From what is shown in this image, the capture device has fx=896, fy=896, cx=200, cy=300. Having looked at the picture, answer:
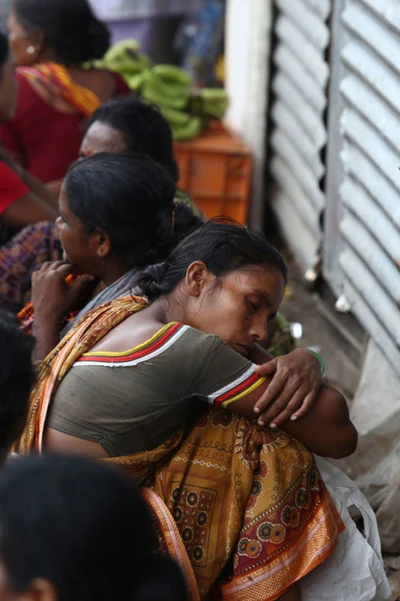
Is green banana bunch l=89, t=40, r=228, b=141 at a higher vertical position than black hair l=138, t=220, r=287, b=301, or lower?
lower

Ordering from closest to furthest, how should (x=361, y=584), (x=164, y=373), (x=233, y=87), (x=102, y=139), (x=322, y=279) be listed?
(x=164, y=373)
(x=361, y=584)
(x=102, y=139)
(x=322, y=279)
(x=233, y=87)

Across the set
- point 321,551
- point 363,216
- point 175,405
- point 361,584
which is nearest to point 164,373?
point 175,405

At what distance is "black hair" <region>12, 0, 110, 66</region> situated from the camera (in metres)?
4.75

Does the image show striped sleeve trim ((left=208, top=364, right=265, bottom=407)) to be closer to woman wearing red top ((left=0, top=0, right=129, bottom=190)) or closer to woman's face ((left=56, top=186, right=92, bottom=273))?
woman's face ((left=56, top=186, right=92, bottom=273))

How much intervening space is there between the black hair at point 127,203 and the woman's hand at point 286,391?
765 mm

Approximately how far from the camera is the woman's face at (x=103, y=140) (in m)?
3.43

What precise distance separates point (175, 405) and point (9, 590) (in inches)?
40.2

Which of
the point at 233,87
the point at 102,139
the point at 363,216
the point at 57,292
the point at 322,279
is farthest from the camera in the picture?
the point at 233,87

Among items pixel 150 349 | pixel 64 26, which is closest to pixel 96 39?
pixel 64 26

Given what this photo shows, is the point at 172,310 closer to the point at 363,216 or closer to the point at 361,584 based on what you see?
the point at 361,584

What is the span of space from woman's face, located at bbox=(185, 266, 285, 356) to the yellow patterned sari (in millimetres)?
204

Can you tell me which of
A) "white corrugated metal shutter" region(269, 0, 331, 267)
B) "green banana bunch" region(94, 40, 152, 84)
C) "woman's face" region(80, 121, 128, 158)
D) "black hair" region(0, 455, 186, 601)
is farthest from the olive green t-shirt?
"green banana bunch" region(94, 40, 152, 84)

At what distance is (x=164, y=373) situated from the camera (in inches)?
85.0

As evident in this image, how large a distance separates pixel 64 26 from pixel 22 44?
26 centimetres
